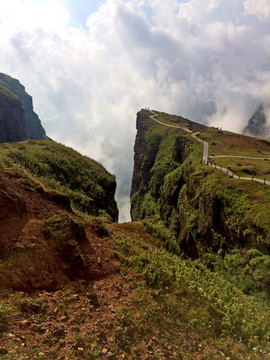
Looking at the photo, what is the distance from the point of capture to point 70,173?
34.3m

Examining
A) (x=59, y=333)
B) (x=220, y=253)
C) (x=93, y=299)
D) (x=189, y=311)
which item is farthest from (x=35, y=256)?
(x=220, y=253)

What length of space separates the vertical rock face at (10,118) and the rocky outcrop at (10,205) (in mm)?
118332

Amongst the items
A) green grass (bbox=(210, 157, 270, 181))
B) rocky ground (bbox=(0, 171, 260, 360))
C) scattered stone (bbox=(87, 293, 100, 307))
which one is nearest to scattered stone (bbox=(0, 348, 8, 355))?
rocky ground (bbox=(0, 171, 260, 360))

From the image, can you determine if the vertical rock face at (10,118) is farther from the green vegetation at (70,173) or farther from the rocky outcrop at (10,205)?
the rocky outcrop at (10,205)

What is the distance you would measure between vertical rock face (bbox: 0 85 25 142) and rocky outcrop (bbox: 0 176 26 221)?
118 metres

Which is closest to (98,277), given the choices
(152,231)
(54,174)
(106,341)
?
(106,341)

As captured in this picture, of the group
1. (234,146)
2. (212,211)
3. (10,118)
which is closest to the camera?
(212,211)

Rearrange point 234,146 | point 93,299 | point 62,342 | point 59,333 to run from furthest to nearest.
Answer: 1. point 234,146
2. point 93,299
3. point 59,333
4. point 62,342

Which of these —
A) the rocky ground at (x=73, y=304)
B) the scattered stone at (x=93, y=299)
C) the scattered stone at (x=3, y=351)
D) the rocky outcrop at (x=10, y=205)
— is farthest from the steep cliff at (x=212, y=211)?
the scattered stone at (x=3, y=351)

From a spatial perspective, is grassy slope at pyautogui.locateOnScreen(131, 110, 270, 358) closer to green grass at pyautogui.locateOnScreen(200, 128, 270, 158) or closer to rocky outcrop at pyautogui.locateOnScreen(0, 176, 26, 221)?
green grass at pyautogui.locateOnScreen(200, 128, 270, 158)

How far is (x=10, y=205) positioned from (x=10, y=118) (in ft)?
437

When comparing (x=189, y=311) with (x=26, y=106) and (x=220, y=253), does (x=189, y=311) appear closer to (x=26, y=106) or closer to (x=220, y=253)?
(x=220, y=253)

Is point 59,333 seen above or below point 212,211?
below

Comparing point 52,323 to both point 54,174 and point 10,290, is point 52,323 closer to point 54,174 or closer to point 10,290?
point 10,290
